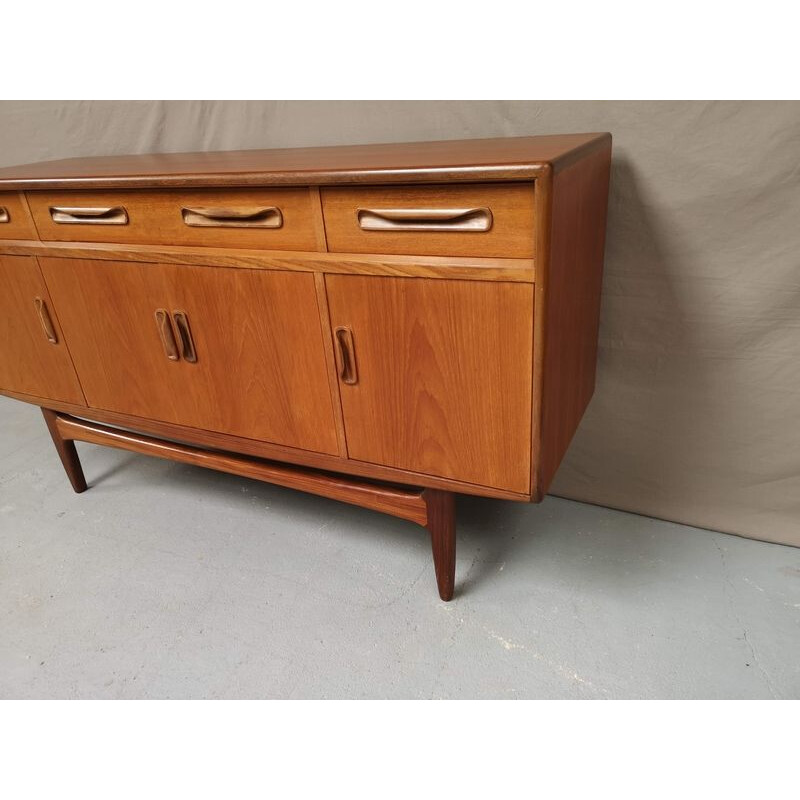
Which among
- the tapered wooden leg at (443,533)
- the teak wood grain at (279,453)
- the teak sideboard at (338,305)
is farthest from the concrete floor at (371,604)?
the teak wood grain at (279,453)

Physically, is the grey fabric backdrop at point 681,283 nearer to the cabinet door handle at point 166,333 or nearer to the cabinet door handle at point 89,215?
the cabinet door handle at point 89,215

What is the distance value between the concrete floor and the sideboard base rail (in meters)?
0.17

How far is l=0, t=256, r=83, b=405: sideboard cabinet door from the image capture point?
5.53 feet

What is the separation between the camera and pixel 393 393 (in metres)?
1.32

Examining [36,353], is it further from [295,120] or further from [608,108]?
[608,108]

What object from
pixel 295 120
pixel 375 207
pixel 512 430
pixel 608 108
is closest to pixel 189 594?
pixel 512 430

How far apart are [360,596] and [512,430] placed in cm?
64

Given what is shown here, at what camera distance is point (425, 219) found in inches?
44.6

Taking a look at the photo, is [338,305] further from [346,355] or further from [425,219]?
[425,219]

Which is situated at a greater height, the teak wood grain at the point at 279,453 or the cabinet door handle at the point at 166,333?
the cabinet door handle at the point at 166,333

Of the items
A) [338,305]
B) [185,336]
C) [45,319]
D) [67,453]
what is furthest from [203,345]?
[67,453]

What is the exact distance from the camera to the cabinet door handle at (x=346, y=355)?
1.30 metres

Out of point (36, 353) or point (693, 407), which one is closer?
point (693, 407)

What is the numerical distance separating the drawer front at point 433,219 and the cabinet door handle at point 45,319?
932mm
